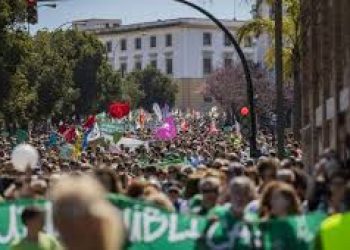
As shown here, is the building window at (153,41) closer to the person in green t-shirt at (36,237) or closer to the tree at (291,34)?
the tree at (291,34)

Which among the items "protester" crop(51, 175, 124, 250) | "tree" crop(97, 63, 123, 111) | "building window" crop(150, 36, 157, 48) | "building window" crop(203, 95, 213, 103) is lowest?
"building window" crop(203, 95, 213, 103)

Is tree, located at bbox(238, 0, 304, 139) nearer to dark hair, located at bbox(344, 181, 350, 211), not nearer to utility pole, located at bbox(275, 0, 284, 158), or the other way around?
utility pole, located at bbox(275, 0, 284, 158)

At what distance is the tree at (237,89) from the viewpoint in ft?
287

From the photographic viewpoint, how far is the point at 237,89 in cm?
9881

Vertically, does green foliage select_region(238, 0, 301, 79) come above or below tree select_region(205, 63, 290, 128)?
above

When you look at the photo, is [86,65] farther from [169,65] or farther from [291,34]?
[291,34]

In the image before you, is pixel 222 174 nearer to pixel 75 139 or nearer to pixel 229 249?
pixel 229 249

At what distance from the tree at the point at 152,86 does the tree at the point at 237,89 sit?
11229 mm

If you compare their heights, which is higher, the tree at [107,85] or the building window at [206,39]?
the building window at [206,39]

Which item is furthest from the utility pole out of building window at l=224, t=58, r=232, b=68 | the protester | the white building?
the white building

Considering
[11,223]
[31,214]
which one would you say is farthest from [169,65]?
[31,214]

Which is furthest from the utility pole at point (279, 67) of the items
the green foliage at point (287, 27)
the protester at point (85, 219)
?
the protester at point (85, 219)

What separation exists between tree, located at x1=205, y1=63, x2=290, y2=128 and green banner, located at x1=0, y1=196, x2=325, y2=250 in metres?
74.4

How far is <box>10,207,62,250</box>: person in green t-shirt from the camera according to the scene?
805 centimetres
